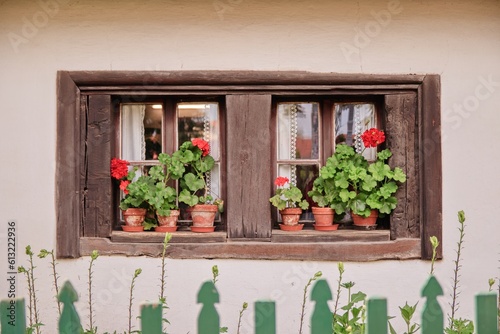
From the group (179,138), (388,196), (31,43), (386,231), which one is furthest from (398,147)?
(31,43)

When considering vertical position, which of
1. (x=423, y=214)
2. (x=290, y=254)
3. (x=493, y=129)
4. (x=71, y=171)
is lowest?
(x=290, y=254)

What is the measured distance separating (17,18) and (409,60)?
8.89 feet

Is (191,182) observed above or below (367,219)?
above

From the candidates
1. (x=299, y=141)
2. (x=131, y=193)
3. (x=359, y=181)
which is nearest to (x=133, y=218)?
(x=131, y=193)

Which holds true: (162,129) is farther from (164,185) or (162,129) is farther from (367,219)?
(367,219)

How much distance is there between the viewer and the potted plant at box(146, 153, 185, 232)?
3979mm

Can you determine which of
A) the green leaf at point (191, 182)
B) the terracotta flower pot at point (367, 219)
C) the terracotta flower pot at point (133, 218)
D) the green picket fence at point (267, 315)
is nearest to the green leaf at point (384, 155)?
the terracotta flower pot at point (367, 219)

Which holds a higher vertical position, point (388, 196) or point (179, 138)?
point (179, 138)

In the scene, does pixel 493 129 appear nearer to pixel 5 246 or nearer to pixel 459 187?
pixel 459 187

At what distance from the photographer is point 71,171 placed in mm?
3941

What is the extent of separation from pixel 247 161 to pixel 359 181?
0.78 meters

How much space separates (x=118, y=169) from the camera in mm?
4020

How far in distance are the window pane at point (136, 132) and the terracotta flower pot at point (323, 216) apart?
4.04ft

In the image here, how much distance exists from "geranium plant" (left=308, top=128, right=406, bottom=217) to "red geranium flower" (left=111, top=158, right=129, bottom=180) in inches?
52.8
